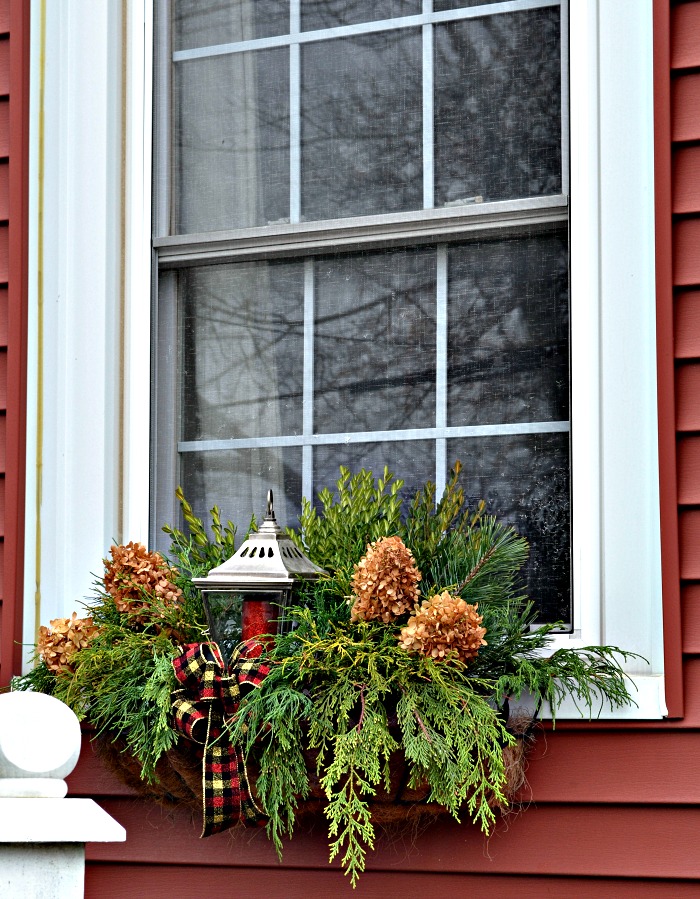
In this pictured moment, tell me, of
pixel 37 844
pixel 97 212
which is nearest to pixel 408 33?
pixel 97 212

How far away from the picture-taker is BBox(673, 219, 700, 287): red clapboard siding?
76.5 inches

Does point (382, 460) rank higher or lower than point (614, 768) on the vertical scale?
higher

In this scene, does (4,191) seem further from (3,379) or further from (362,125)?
(362,125)

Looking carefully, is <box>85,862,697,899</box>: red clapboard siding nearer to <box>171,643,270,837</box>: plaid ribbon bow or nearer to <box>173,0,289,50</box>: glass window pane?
<box>171,643,270,837</box>: plaid ribbon bow

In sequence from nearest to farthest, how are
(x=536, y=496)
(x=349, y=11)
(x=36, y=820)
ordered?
(x=36, y=820)
(x=536, y=496)
(x=349, y=11)

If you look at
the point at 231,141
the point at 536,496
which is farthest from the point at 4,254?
the point at 536,496

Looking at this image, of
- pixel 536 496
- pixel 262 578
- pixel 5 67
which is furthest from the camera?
pixel 5 67

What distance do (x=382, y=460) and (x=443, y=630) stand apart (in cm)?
53

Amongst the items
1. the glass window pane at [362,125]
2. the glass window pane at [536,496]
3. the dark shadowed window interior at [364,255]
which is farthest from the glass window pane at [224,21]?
the glass window pane at [536,496]

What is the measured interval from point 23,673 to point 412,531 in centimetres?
86

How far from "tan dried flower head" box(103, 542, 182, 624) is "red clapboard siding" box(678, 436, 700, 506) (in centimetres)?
92

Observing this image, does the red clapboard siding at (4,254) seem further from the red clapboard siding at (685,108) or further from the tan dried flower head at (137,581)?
the red clapboard siding at (685,108)

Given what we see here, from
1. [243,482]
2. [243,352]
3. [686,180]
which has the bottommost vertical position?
[243,482]

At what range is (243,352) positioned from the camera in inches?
90.6
